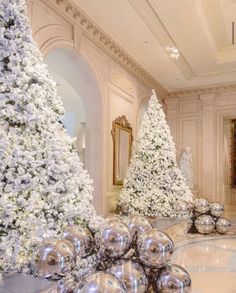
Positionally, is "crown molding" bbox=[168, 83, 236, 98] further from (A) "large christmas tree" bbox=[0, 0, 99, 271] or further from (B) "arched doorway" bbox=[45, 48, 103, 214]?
(A) "large christmas tree" bbox=[0, 0, 99, 271]

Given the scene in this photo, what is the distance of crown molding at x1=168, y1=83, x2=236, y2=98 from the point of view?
9.02 meters

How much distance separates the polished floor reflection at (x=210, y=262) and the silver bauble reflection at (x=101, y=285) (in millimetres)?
1836

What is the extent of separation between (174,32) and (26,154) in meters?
4.38

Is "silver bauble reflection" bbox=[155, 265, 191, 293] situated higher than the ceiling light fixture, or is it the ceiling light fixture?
the ceiling light fixture

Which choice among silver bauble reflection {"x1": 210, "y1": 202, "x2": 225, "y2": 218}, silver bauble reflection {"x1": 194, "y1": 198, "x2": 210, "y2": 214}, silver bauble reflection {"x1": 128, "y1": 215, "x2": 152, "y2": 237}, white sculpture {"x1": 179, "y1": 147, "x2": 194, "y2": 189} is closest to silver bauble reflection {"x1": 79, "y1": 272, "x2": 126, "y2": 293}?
silver bauble reflection {"x1": 128, "y1": 215, "x2": 152, "y2": 237}

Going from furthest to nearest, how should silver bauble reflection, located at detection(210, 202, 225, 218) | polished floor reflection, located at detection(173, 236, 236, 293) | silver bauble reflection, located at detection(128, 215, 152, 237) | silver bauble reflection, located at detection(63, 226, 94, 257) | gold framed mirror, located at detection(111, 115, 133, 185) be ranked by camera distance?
1. gold framed mirror, located at detection(111, 115, 133, 185)
2. silver bauble reflection, located at detection(210, 202, 225, 218)
3. polished floor reflection, located at detection(173, 236, 236, 293)
4. silver bauble reflection, located at detection(128, 215, 152, 237)
5. silver bauble reflection, located at detection(63, 226, 94, 257)

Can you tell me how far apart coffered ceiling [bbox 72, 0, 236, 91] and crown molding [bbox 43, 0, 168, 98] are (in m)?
0.10

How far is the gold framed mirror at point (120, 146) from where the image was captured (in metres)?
6.41

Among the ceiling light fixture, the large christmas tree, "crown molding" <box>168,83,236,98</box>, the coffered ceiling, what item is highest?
the coffered ceiling

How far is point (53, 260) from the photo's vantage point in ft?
7.07

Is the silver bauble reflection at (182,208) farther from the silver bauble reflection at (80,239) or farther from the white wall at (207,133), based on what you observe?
the white wall at (207,133)

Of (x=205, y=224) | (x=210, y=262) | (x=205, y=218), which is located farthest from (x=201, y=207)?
(x=210, y=262)

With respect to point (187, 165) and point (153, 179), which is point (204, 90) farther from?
point (153, 179)

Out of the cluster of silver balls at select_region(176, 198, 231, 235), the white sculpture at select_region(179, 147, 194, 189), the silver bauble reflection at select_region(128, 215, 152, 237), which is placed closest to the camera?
the silver bauble reflection at select_region(128, 215, 152, 237)
